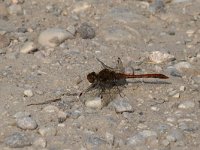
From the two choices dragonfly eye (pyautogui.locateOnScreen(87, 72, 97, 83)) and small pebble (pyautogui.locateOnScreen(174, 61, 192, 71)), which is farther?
small pebble (pyautogui.locateOnScreen(174, 61, 192, 71))

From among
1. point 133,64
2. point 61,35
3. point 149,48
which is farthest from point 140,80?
point 61,35

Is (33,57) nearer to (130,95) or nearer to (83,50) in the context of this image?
(83,50)

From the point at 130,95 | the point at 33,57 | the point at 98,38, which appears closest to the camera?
the point at 130,95

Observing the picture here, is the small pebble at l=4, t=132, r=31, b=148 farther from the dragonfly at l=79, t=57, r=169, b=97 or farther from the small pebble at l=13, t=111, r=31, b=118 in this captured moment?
the dragonfly at l=79, t=57, r=169, b=97

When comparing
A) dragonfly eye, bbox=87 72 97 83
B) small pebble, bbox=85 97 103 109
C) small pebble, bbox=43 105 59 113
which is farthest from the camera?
dragonfly eye, bbox=87 72 97 83

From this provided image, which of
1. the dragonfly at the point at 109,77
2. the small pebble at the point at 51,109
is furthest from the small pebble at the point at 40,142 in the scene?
the dragonfly at the point at 109,77

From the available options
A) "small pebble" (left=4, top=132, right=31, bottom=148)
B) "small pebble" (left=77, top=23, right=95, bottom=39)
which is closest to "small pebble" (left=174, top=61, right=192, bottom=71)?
"small pebble" (left=77, top=23, right=95, bottom=39)

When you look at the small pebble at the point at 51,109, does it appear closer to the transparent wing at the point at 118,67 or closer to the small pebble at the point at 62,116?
the small pebble at the point at 62,116
